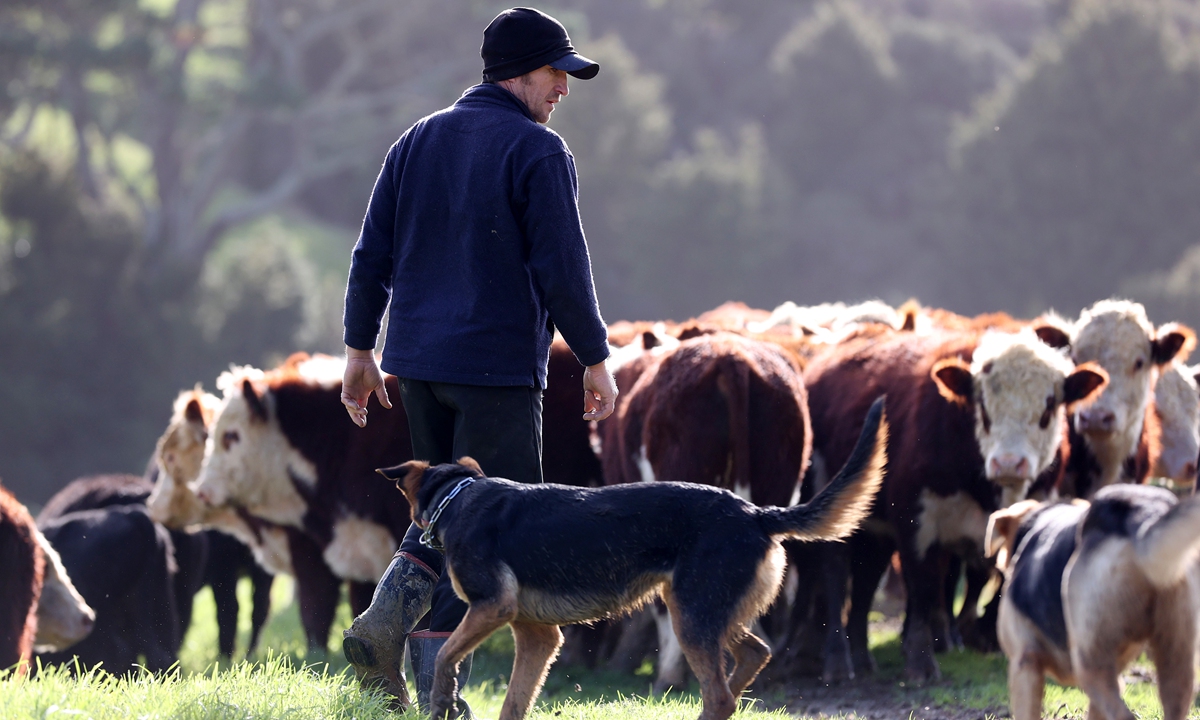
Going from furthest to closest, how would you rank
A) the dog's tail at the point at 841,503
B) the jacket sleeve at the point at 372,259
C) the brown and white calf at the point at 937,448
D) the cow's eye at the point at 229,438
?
1. the cow's eye at the point at 229,438
2. the brown and white calf at the point at 937,448
3. the jacket sleeve at the point at 372,259
4. the dog's tail at the point at 841,503

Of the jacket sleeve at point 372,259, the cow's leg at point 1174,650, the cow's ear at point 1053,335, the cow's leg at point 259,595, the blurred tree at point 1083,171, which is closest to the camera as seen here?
the cow's leg at point 1174,650

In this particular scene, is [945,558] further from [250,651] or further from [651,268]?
[651,268]

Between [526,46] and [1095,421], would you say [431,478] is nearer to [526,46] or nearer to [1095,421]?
[526,46]

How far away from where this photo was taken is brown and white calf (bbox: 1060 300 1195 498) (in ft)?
25.2

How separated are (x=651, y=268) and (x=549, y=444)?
107ft

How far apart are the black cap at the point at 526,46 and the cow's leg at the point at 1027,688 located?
2308mm

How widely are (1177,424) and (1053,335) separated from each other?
1344mm

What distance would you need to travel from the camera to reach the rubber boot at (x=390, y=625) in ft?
14.7

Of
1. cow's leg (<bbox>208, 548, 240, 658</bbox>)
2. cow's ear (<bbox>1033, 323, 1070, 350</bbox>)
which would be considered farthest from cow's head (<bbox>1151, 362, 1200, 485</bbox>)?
cow's leg (<bbox>208, 548, 240, 658</bbox>)

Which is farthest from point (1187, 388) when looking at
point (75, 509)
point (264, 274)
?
point (264, 274)

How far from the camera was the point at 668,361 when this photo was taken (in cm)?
730

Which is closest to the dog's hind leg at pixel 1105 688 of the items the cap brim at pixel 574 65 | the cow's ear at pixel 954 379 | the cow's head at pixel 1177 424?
the cap brim at pixel 574 65

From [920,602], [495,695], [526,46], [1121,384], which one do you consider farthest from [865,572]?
[526,46]

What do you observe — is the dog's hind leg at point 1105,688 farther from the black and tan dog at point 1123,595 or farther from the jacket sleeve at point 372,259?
the jacket sleeve at point 372,259
